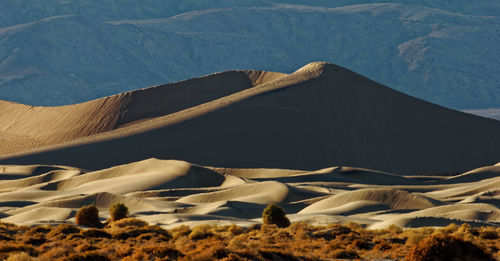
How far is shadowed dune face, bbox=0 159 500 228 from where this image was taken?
4506cm

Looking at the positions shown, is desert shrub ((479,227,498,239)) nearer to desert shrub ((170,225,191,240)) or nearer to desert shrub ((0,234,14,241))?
desert shrub ((170,225,191,240))

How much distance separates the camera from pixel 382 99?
100 m

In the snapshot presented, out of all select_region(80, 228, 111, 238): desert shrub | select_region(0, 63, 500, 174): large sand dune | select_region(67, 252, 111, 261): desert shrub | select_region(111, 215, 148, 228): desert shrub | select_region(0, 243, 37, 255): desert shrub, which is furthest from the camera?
select_region(0, 63, 500, 174): large sand dune

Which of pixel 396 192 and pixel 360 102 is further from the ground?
pixel 360 102

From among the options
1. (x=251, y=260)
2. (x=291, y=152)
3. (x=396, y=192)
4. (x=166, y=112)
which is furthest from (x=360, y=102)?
(x=251, y=260)

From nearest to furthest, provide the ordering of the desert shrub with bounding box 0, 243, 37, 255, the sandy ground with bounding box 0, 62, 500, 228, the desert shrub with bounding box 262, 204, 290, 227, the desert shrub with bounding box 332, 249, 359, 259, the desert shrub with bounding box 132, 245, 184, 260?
1. the desert shrub with bounding box 132, 245, 184, 260
2. the desert shrub with bounding box 0, 243, 37, 255
3. the desert shrub with bounding box 332, 249, 359, 259
4. the desert shrub with bounding box 262, 204, 290, 227
5. the sandy ground with bounding box 0, 62, 500, 228

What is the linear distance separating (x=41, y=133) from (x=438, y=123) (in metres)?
45.8

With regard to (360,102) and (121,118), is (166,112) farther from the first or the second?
(360,102)

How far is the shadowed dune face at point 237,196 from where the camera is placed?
45062 mm

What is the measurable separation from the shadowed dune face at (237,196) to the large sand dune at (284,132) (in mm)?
7485

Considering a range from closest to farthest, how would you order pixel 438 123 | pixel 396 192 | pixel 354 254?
pixel 354 254, pixel 396 192, pixel 438 123

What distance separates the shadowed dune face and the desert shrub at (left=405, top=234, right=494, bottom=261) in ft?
50.5

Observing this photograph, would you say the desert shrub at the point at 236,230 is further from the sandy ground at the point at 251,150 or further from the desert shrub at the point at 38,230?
the sandy ground at the point at 251,150

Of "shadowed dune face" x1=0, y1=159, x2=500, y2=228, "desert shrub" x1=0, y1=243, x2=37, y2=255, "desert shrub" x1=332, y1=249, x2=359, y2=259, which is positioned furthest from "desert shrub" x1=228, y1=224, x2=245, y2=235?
"desert shrub" x1=0, y1=243, x2=37, y2=255
